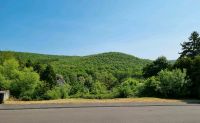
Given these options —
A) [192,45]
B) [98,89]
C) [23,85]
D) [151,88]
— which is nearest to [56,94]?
[23,85]

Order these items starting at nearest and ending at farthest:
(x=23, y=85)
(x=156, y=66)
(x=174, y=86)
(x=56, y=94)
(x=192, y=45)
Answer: (x=56, y=94), (x=174, y=86), (x=23, y=85), (x=156, y=66), (x=192, y=45)

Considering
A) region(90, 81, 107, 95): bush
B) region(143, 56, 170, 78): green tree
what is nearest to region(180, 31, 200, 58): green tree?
region(143, 56, 170, 78): green tree

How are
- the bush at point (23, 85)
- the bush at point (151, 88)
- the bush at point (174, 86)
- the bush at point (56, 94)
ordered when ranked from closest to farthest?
the bush at point (56, 94), the bush at point (174, 86), the bush at point (23, 85), the bush at point (151, 88)

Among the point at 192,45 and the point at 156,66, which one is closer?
the point at 156,66

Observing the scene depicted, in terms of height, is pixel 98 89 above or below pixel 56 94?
above

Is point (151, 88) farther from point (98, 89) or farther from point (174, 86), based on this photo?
point (98, 89)

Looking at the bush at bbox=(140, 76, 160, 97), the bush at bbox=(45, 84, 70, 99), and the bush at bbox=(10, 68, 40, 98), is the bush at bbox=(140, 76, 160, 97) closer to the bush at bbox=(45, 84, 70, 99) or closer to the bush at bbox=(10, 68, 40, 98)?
the bush at bbox=(45, 84, 70, 99)

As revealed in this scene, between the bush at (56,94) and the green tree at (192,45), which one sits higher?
the green tree at (192,45)

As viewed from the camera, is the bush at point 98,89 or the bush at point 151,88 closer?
the bush at point 151,88

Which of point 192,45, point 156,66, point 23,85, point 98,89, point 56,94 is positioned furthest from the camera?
point 192,45

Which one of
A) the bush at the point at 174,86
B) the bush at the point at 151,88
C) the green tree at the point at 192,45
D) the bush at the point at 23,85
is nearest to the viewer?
the bush at the point at 174,86

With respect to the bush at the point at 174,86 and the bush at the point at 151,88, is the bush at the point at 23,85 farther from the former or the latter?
the bush at the point at 174,86

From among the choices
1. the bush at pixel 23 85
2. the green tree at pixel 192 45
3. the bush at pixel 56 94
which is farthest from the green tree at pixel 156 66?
the bush at pixel 56 94

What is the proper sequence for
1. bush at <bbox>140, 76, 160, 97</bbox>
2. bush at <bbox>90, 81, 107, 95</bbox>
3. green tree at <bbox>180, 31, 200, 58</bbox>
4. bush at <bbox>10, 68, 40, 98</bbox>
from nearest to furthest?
1. bush at <bbox>10, 68, 40, 98</bbox>
2. bush at <bbox>140, 76, 160, 97</bbox>
3. bush at <bbox>90, 81, 107, 95</bbox>
4. green tree at <bbox>180, 31, 200, 58</bbox>
